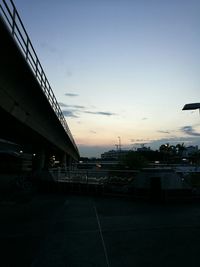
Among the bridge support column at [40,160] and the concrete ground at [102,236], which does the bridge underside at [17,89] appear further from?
the bridge support column at [40,160]

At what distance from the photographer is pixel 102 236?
10070 millimetres

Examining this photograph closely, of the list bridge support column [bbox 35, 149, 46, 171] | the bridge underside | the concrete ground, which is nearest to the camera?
the concrete ground

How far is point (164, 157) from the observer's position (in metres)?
161

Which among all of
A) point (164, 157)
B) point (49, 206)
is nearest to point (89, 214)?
point (49, 206)

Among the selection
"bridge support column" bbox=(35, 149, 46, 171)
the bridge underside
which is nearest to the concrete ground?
the bridge underside

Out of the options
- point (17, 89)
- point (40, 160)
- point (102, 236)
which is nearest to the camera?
point (102, 236)

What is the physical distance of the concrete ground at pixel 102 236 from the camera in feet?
25.3

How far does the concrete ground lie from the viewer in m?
7.72

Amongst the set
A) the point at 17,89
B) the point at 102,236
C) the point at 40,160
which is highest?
the point at 17,89

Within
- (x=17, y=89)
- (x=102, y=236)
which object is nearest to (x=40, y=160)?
(x=17, y=89)

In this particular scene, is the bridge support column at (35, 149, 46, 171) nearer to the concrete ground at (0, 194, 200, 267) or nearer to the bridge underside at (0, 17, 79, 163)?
the bridge underside at (0, 17, 79, 163)

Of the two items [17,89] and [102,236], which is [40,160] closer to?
[17,89]

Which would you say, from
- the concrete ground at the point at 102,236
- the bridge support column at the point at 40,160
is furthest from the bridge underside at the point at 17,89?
the bridge support column at the point at 40,160

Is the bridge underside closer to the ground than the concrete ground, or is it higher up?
higher up
